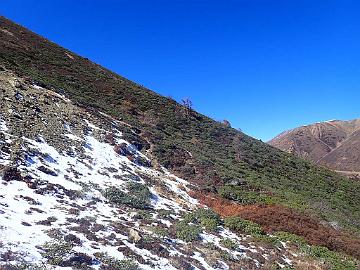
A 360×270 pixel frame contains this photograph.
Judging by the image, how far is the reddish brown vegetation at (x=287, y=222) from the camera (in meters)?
24.0

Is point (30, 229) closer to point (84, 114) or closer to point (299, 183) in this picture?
point (84, 114)

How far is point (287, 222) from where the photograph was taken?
84.2 ft

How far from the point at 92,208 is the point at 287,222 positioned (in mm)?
13468

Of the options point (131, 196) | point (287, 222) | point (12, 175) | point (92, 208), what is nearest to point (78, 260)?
point (92, 208)

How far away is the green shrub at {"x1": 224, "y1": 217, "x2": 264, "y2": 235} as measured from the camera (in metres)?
22.3

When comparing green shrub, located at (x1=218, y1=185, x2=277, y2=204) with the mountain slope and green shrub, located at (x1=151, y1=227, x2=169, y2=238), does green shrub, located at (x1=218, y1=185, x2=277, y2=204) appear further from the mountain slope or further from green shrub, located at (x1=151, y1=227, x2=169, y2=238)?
green shrub, located at (x1=151, y1=227, x2=169, y2=238)

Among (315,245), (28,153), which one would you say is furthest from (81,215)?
(315,245)

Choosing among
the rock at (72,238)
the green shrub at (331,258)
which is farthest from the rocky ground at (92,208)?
the green shrub at (331,258)

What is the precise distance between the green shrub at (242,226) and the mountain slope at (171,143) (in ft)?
5.83

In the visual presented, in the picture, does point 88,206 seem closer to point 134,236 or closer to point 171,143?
point 134,236

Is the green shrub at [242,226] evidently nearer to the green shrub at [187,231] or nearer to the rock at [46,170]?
the green shrub at [187,231]

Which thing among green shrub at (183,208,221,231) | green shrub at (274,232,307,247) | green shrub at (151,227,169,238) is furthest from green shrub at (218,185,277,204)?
green shrub at (151,227,169,238)

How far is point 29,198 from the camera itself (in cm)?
1739

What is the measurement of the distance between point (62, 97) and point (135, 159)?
11.0m
